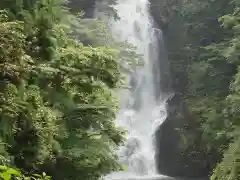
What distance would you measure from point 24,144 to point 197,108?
14.0 meters

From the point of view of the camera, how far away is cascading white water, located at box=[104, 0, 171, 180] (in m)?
17.6

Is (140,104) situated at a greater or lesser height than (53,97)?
greater

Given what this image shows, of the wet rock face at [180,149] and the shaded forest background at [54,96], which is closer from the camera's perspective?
the shaded forest background at [54,96]

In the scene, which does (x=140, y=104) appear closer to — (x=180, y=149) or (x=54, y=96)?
(x=180, y=149)

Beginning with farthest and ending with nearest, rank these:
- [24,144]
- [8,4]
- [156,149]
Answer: [156,149] → [8,4] → [24,144]

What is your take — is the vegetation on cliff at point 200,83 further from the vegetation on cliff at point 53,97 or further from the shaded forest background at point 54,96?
the vegetation on cliff at point 53,97

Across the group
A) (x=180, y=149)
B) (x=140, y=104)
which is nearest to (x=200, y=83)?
(x=180, y=149)

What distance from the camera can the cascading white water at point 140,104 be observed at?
1762 cm

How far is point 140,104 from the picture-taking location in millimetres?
20828

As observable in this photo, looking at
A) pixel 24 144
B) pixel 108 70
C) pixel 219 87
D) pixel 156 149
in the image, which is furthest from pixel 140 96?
pixel 24 144

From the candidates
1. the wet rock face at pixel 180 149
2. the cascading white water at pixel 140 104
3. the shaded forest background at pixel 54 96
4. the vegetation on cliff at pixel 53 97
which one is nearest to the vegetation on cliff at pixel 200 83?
the wet rock face at pixel 180 149

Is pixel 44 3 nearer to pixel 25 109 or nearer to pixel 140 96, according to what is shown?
pixel 25 109

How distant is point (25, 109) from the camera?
14.7 ft

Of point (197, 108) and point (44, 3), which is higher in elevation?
point (197, 108)
